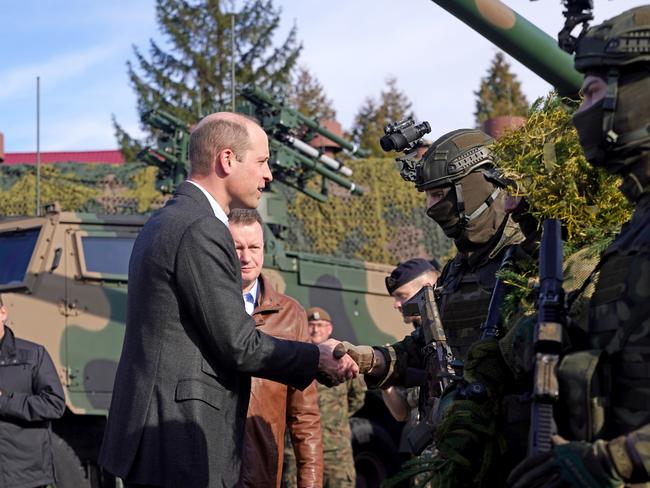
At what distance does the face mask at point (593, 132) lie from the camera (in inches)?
116

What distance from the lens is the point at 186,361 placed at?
3.85 meters

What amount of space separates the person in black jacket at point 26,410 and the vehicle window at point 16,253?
7.89 ft

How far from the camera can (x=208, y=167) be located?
4207mm

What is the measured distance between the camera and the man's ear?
165 inches

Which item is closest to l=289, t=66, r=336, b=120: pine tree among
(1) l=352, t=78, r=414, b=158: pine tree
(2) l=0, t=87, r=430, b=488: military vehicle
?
(1) l=352, t=78, r=414, b=158: pine tree

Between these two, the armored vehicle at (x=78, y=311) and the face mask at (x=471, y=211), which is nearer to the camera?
the face mask at (x=471, y=211)

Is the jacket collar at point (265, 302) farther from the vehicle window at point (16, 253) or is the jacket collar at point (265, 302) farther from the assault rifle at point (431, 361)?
the vehicle window at point (16, 253)

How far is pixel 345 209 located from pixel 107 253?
11.4 m

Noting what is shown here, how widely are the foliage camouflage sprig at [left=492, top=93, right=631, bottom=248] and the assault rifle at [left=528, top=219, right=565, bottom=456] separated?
708 mm

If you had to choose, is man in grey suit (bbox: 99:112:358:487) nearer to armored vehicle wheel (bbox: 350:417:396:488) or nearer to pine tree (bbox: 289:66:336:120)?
armored vehicle wheel (bbox: 350:417:396:488)

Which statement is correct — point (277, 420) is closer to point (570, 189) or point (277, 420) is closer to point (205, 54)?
point (570, 189)

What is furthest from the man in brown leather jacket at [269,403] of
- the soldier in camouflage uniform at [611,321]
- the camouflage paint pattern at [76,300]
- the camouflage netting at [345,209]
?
the camouflage netting at [345,209]

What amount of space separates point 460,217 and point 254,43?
855 inches

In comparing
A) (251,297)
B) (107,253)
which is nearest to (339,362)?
(251,297)
